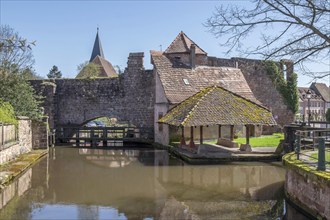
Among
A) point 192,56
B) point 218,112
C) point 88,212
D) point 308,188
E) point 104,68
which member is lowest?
point 88,212

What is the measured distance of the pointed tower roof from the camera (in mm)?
28938

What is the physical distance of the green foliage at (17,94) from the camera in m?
21.6

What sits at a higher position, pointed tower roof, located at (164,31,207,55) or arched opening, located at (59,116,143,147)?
pointed tower roof, located at (164,31,207,55)

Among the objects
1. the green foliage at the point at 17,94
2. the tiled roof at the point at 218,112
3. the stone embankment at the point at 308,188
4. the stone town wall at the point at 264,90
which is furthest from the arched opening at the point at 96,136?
the stone embankment at the point at 308,188

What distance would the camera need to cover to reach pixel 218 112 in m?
18.9

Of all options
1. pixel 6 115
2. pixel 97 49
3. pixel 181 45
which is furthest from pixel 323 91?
pixel 6 115

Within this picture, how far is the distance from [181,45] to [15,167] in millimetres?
17955

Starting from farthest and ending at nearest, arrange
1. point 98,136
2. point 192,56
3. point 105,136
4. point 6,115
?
point 98,136 < point 105,136 < point 192,56 < point 6,115

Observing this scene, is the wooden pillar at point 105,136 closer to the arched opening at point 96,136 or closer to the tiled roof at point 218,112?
the arched opening at point 96,136

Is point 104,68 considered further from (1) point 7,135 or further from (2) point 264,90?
(1) point 7,135

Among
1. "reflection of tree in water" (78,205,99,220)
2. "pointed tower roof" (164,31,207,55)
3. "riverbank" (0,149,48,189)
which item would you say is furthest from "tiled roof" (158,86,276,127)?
"pointed tower roof" (164,31,207,55)

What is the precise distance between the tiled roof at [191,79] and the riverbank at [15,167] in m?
9.44

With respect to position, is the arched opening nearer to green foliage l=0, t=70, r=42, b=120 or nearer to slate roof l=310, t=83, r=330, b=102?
green foliage l=0, t=70, r=42, b=120

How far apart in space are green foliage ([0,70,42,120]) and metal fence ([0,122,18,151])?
14.5ft
